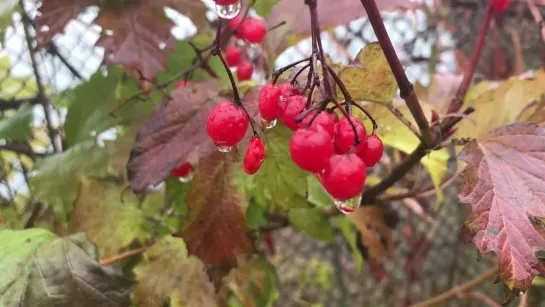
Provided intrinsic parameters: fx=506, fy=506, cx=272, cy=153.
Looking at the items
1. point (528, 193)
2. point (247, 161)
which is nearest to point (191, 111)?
point (247, 161)

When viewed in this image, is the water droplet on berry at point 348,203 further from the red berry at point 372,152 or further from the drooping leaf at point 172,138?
the drooping leaf at point 172,138

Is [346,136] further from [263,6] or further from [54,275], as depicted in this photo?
[263,6]

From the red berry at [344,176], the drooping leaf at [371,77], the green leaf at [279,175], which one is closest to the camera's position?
the red berry at [344,176]

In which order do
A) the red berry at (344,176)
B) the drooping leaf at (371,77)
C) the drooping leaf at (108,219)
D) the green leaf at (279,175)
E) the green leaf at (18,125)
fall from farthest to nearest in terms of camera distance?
the green leaf at (18,125) < the drooping leaf at (108,219) < the green leaf at (279,175) < the drooping leaf at (371,77) < the red berry at (344,176)

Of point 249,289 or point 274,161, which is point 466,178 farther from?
point 249,289

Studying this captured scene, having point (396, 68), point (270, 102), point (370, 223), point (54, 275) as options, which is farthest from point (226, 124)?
point (370, 223)

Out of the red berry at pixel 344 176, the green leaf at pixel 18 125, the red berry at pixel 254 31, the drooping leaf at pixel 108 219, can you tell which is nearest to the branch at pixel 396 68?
the red berry at pixel 344 176
